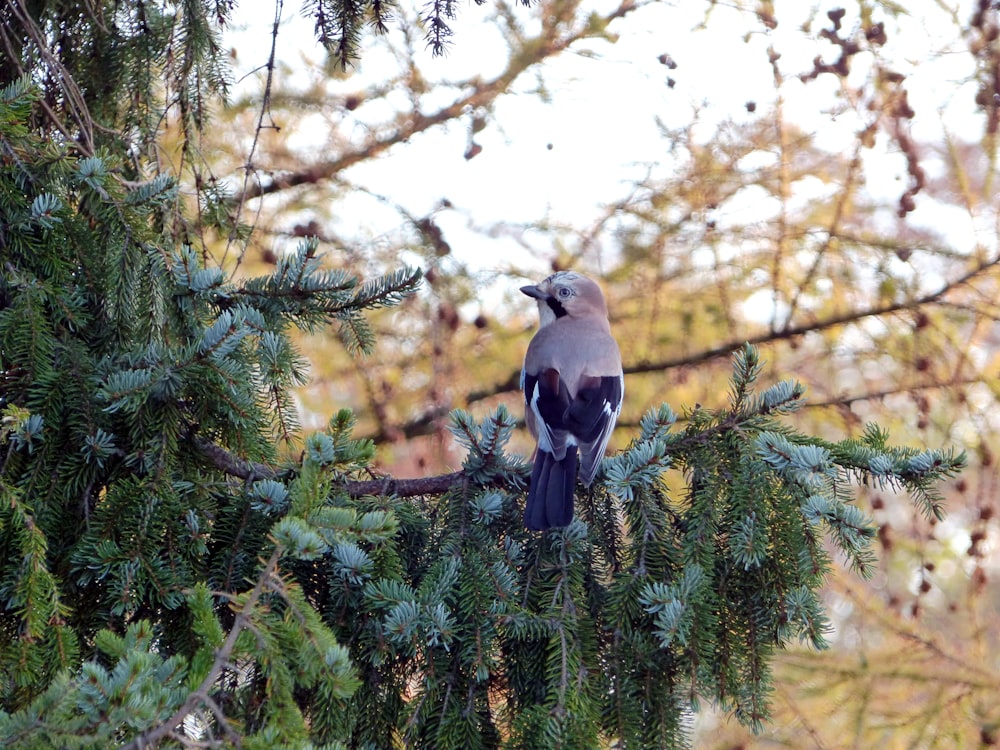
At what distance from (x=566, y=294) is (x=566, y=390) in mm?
1161

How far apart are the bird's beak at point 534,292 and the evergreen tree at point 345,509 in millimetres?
2538

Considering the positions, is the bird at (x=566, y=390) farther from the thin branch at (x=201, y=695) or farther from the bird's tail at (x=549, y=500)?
the thin branch at (x=201, y=695)

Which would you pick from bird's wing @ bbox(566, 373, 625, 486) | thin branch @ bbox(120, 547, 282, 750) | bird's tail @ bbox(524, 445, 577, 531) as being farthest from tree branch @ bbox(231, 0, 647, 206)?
thin branch @ bbox(120, 547, 282, 750)

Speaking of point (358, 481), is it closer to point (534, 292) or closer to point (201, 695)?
point (201, 695)

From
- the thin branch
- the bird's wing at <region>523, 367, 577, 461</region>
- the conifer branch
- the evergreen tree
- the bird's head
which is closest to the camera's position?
the thin branch

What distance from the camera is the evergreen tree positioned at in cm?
256

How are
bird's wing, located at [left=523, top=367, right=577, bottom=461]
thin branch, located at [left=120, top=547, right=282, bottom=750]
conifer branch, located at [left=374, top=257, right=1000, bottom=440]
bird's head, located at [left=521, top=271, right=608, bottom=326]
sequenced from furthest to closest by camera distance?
bird's head, located at [left=521, top=271, right=608, bottom=326]
conifer branch, located at [left=374, top=257, right=1000, bottom=440]
bird's wing, located at [left=523, top=367, right=577, bottom=461]
thin branch, located at [left=120, top=547, right=282, bottom=750]

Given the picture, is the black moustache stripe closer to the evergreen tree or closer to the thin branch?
the evergreen tree

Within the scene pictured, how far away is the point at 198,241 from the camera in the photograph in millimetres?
4113

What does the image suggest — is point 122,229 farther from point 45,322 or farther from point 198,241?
point 198,241

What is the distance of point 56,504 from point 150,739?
1245mm

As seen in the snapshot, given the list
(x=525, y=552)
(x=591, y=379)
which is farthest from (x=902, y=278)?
(x=525, y=552)

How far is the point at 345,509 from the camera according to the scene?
2312mm

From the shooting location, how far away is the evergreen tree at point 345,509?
101 inches
